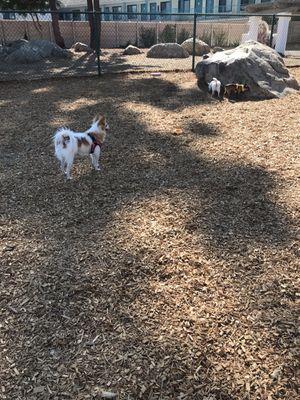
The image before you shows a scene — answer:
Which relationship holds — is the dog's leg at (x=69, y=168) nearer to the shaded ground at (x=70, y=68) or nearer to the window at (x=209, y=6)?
the shaded ground at (x=70, y=68)

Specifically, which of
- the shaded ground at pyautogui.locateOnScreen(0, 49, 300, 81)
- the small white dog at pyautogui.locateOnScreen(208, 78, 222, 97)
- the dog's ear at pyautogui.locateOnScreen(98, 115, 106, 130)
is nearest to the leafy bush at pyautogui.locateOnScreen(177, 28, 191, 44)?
the shaded ground at pyautogui.locateOnScreen(0, 49, 300, 81)

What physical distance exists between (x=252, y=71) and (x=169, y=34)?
1675 cm

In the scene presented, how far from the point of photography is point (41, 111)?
26.5 ft

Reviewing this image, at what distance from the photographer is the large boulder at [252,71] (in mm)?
9148

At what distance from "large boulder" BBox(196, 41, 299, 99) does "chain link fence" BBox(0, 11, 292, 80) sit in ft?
7.48

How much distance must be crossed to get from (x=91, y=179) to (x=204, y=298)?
254 cm

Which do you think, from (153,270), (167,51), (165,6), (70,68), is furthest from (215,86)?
(165,6)

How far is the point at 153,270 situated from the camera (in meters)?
3.25

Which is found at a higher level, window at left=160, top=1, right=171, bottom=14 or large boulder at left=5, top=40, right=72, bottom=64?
window at left=160, top=1, right=171, bottom=14

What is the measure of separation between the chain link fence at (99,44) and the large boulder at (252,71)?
2.28 metres

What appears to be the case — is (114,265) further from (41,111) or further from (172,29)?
(172,29)

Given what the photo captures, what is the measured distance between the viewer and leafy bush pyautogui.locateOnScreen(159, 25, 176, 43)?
24150 millimetres

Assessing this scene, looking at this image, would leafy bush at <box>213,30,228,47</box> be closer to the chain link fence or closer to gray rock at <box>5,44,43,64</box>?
the chain link fence

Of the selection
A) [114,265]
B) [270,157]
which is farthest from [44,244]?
[270,157]
